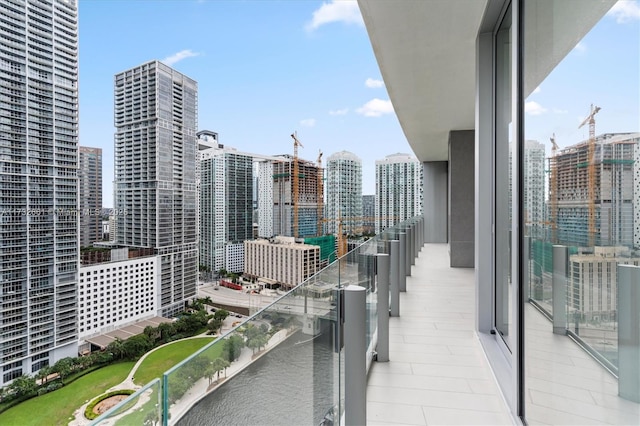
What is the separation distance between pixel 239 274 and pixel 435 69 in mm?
27959

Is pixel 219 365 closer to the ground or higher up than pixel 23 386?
higher up

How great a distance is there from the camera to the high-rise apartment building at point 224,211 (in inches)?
1275

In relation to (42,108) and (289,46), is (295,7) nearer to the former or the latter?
(289,46)

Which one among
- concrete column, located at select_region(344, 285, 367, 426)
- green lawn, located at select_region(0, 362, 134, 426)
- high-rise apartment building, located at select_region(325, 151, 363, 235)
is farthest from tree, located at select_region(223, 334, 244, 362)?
high-rise apartment building, located at select_region(325, 151, 363, 235)

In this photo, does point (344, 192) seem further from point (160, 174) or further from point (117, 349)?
point (117, 349)

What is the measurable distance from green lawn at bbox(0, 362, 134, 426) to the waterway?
1813cm

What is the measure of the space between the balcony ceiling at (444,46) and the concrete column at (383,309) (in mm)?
1823

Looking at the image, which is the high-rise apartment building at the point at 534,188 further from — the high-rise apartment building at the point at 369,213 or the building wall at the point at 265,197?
the building wall at the point at 265,197

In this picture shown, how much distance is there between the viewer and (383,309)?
296 cm

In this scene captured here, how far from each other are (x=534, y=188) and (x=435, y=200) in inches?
407

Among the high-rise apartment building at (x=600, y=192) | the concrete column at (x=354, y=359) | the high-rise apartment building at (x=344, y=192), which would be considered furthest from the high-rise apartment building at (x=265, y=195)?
the high-rise apartment building at (x=600, y=192)

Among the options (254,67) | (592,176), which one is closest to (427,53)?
(592,176)

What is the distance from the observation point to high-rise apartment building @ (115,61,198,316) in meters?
25.6

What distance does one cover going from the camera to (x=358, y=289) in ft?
6.51
